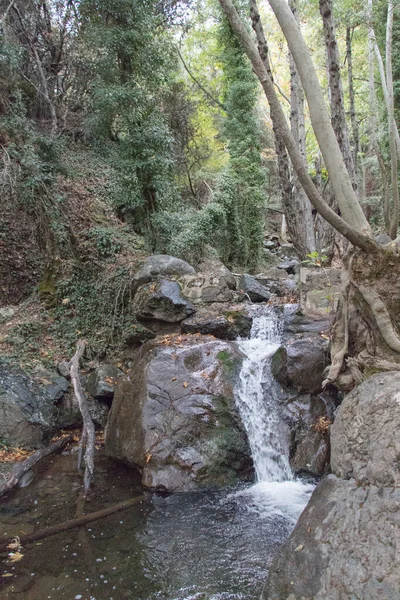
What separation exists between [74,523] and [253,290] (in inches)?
243

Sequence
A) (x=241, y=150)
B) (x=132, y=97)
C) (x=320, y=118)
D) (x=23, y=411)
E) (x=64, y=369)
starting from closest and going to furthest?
(x=320, y=118) < (x=23, y=411) < (x=64, y=369) < (x=132, y=97) < (x=241, y=150)

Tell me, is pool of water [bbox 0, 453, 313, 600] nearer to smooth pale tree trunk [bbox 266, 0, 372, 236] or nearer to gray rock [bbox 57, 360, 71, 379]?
gray rock [bbox 57, 360, 71, 379]

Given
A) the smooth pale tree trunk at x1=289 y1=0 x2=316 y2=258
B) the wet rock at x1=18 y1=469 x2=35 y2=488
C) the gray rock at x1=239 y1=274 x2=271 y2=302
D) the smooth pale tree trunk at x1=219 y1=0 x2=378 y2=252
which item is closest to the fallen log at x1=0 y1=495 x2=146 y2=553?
the wet rock at x1=18 y1=469 x2=35 y2=488

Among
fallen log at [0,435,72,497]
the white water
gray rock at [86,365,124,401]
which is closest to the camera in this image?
the white water

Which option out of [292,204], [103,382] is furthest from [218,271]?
[103,382]

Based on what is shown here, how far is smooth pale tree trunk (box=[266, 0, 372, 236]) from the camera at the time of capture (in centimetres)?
356

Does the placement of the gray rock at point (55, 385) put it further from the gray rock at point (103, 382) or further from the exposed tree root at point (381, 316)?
the exposed tree root at point (381, 316)

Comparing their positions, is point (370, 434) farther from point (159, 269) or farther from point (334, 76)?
point (334, 76)

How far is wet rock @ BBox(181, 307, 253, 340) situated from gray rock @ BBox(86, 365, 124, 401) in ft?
5.64

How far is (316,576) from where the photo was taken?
2.72 metres

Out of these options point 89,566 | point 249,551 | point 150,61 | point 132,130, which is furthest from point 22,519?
point 150,61

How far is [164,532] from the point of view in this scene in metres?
4.38

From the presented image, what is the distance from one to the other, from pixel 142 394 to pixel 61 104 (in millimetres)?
11912

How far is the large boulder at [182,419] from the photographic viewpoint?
5383 mm
